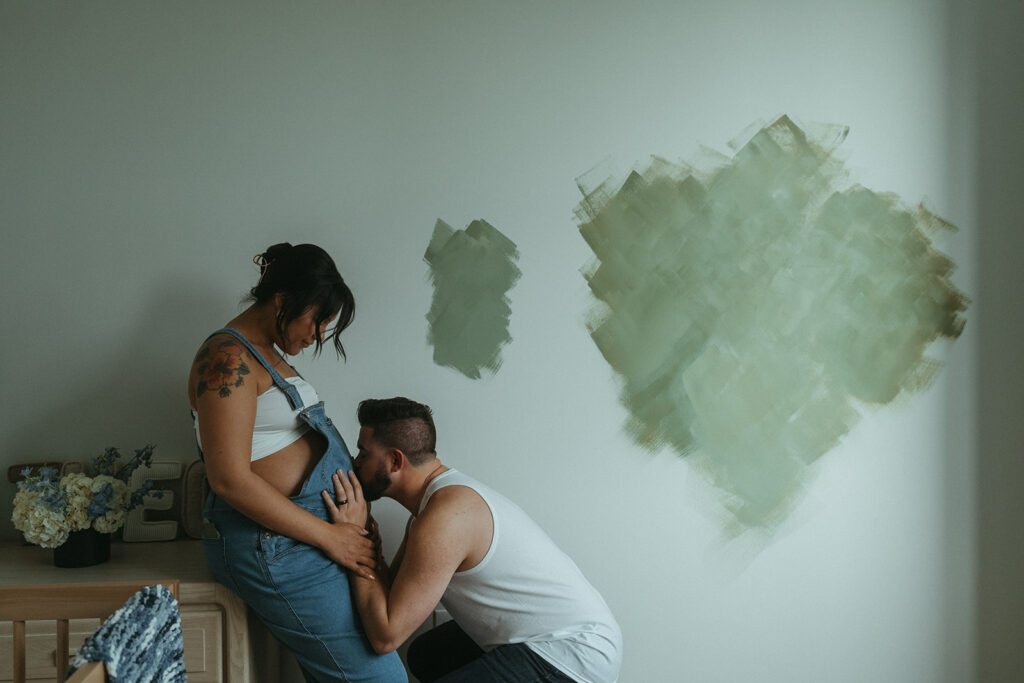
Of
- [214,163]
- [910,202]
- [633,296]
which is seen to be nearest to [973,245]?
[910,202]

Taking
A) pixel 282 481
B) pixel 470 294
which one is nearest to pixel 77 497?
pixel 282 481

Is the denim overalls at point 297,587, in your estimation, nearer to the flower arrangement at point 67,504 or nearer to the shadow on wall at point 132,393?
the flower arrangement at point 67,504

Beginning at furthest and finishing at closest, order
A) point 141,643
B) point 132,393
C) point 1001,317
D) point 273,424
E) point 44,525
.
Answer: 1. point 1001,317
2. point 132,393
3. point 44,525
4. point 273,424
5. point 141,643

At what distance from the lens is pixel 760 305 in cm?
205

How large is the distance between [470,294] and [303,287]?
0.57 meters

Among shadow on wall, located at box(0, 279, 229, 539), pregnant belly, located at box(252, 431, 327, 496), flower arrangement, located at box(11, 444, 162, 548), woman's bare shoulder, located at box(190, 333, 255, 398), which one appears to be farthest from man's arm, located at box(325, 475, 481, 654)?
shadow on wall, located at box(0, 279, 229, 539)

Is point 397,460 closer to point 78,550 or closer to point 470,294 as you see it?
point 470,294

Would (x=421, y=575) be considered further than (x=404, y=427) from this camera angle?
No

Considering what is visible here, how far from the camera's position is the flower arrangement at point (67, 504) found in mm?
1670

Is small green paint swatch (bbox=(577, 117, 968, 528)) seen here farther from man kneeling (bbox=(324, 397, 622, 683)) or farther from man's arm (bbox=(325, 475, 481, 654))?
man's arm (bbox=(325, 475, 481, 654))

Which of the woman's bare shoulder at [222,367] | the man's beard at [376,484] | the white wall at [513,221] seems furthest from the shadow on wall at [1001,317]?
the woman's bare shoulder at [222,367]

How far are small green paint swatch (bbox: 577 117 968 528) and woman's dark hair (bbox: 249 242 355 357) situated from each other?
0.76 metres

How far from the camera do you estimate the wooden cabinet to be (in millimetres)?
1546

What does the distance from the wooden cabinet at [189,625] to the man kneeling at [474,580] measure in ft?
1.00
